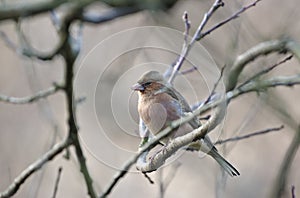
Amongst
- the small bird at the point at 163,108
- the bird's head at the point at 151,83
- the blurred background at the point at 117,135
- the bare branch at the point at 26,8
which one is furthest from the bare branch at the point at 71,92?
the blurred background at the point at 117,135

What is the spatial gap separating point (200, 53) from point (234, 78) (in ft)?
1.03

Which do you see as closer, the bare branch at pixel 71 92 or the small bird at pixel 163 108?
the bare branch at pixel 71 92

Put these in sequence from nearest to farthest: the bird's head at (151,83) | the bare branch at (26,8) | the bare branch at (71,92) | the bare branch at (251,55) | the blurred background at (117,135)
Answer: the bare branch at (71,92), the bare branch at (251,55), the bare branch at (26,8), the bird's head at (151,83), the blurred background at (117,135)

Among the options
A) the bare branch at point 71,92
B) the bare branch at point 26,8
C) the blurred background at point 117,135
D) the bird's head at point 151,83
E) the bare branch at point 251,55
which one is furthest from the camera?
the blurred background at point 117,135

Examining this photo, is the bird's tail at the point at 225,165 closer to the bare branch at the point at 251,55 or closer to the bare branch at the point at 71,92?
the bare branch at the point at 251,55

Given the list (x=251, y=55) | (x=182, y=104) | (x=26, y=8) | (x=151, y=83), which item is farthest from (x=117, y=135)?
(x=251, y=55)

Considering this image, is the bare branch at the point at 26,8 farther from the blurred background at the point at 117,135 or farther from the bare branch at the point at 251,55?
the blurred background at the point at 117,135

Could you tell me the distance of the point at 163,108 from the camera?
10.2 feet

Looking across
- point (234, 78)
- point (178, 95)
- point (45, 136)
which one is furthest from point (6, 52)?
point (234, 78)

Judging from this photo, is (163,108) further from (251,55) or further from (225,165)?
(251,55)

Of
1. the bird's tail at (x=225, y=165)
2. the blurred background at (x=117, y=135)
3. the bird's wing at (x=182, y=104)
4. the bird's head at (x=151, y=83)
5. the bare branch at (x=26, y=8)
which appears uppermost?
the bare branch at (x=26, y=8)

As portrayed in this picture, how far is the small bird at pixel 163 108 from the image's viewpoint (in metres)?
2.88

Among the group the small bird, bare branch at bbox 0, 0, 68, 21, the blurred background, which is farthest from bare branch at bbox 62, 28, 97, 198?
the blurred background

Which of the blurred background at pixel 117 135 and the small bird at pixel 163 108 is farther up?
the small bird at pixel 163 108
